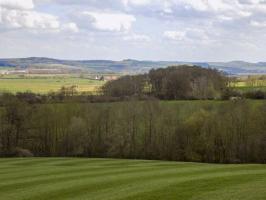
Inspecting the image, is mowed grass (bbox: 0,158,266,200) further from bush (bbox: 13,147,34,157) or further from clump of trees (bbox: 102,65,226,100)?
clump of trees (bbox: 102,65,226,100)

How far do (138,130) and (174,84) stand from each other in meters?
48.0

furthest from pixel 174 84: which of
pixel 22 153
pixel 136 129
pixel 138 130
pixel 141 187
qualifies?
pixel 141 187

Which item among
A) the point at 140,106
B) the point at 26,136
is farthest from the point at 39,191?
the point at 140,106

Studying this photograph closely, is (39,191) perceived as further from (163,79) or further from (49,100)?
(163,79)

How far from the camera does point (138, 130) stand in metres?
94.8

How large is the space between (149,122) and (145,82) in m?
61.2

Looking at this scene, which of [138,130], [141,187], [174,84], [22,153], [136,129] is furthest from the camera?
[174,84]

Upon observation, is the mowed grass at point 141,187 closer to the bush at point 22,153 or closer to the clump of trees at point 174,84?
the bush at point 22,153

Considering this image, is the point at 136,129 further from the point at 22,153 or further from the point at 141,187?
the point at 141,187

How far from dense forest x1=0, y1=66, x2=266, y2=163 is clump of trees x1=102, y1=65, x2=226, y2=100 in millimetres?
13650

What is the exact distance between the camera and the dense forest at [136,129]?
7700 cm

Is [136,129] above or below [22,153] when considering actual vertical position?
above

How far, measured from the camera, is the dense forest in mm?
77000

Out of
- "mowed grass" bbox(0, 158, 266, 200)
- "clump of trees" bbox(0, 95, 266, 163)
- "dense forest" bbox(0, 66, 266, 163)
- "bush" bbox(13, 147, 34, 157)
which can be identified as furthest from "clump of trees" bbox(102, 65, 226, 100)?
"mowed grass" bbox(0, 158, 266, 200)
